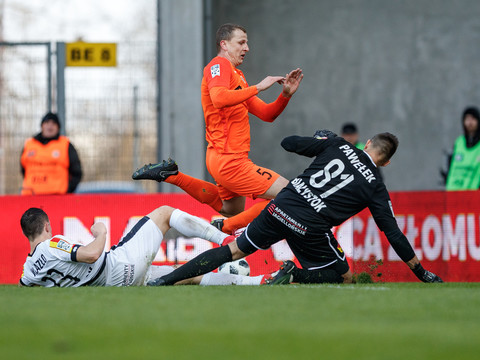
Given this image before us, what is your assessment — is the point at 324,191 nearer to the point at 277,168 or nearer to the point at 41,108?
the point at 41,108

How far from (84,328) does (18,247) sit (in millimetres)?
5661

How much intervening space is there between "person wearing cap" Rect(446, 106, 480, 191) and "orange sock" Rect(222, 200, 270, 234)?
12.9 feet

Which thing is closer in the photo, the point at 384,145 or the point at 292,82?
the point at 384,145

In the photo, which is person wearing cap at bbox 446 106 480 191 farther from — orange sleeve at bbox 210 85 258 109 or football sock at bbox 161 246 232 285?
football sock at bbox 161 246 232 285

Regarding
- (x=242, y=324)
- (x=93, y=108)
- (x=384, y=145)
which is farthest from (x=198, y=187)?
(x=93, y=108)

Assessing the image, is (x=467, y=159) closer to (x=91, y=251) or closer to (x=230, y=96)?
(x=230, y=96)

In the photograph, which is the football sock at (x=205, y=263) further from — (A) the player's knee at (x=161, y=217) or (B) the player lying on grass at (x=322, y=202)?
(A) the player's knee at (x=161, y=217)

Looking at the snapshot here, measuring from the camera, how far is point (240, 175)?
23.7 feet

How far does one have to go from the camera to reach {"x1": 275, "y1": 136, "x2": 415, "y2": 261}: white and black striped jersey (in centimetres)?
674

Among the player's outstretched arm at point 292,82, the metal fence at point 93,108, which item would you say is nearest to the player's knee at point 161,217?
the player's outstretched arm at point 292,82

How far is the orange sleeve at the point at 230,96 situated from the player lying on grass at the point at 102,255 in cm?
105

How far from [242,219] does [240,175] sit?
51 cm

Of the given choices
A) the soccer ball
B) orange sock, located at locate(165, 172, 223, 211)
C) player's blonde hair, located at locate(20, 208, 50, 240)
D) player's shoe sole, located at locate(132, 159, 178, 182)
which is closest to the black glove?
the soccer ball

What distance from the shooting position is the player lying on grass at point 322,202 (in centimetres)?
674
